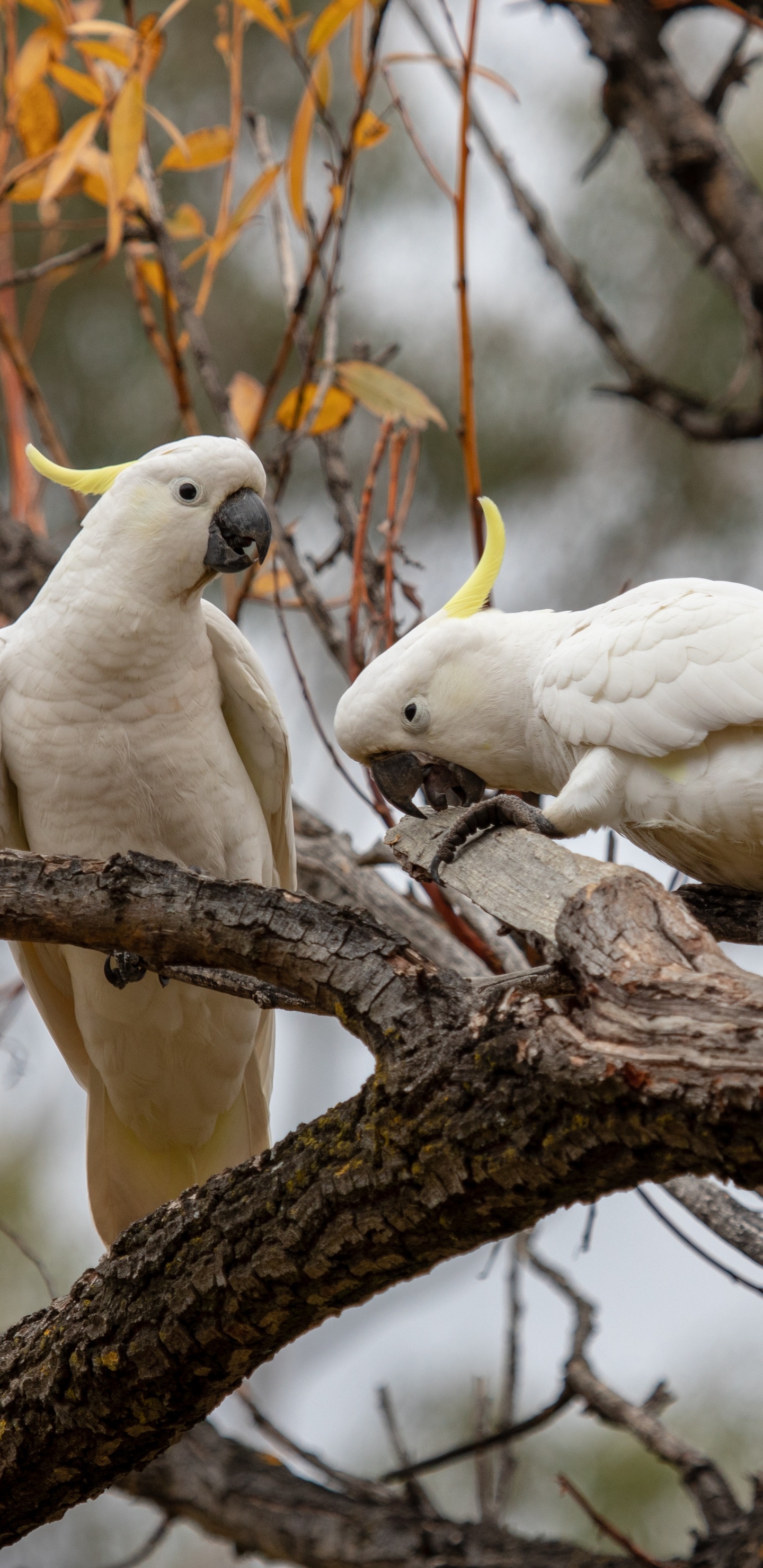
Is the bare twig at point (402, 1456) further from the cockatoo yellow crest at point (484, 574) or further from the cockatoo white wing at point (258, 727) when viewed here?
the cockatoo yellow crest at point (484, 574)

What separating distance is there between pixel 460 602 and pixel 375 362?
0.70 m

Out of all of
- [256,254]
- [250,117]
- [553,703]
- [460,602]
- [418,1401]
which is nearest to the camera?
[553,703]

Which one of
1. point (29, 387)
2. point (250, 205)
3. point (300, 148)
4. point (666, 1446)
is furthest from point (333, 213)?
point (666, 1446)

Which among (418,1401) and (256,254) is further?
(256,254)

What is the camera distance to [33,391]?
107 inches

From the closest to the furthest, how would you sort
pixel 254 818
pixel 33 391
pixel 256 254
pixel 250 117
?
pixel 254 818 < pixel 250 117 < pixel 33 391 < pixel 256 254

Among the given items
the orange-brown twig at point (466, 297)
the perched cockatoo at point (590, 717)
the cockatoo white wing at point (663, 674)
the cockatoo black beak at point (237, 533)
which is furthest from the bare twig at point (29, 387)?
the cockatoo white wing at point (663, 674)

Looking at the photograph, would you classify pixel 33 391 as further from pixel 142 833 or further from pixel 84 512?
pixel 142 833

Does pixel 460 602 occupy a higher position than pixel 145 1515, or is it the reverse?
pixel 460 602

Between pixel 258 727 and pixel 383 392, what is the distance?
0.63 meters

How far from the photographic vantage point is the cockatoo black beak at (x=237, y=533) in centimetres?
193

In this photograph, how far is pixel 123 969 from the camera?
2.15 meters

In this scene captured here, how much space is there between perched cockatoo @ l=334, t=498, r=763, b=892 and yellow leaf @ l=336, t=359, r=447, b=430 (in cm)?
44

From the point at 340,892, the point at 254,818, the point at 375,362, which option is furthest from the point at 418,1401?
the point at 375,362
